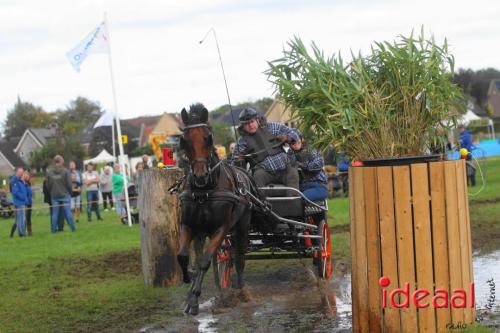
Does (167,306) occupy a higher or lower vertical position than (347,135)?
lower

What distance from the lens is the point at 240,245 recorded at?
377 inches

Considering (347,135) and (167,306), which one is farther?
(167,306)

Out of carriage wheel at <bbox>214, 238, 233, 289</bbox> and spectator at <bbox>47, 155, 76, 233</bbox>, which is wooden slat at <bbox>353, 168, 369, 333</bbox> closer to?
carriage wheel at <bbox>214, 238, 233, 289</bbox>

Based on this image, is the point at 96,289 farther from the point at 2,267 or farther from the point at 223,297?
the point at 2,267

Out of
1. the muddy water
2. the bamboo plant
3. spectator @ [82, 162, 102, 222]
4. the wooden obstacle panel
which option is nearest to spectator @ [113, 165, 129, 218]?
spectator @ [82, 162, 102, 222]

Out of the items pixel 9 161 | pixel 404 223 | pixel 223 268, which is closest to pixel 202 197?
pixel 404 223

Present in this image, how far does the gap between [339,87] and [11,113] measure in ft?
368

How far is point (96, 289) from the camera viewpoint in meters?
10.9

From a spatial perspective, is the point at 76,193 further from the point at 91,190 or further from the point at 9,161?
the point at 9,161

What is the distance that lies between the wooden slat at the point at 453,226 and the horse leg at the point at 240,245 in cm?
329

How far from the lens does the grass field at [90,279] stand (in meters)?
8.69

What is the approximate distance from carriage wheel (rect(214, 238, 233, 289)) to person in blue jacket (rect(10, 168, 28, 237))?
1253cm

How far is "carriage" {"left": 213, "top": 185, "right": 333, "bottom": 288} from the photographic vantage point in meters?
9.91

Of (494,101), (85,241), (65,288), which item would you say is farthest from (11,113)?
(65,288)
